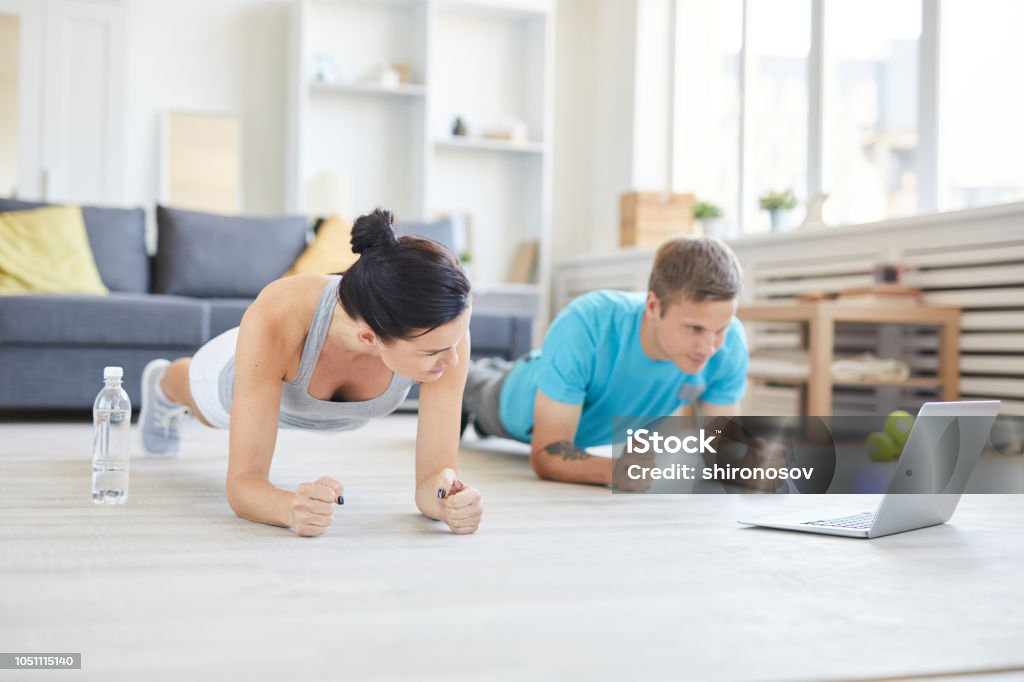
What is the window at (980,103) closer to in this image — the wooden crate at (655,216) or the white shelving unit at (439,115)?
the wooden crate at (655,216)

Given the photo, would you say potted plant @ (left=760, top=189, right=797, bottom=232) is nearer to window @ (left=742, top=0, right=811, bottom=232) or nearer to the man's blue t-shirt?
window @ (left=742, top=0, right=811, bottom=232)

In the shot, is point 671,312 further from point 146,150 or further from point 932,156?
point 146,150

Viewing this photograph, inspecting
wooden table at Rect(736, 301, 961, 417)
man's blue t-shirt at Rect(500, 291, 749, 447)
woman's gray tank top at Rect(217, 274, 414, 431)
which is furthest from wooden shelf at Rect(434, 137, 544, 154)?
woman's gray tank top at Rect(217, 274, 414, 431)

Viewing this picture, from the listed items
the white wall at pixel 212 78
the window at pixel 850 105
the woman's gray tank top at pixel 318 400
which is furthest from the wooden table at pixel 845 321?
the white wall at pixel 212 78

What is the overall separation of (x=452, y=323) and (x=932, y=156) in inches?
126

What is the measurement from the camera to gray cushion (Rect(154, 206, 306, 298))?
498 centimetres

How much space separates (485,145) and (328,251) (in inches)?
64.0

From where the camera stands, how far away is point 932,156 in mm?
4277

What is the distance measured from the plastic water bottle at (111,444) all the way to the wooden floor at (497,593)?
0.05 meters

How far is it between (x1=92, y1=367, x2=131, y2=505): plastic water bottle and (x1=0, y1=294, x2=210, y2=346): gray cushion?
7.03 ft

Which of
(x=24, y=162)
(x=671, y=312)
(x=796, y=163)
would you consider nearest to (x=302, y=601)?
(x=671, y=312)

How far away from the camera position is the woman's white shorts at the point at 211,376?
2.37 meters

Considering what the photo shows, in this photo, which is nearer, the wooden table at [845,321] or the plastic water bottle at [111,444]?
the plastic water bottle at [111,444]

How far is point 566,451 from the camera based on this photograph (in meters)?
2.53
